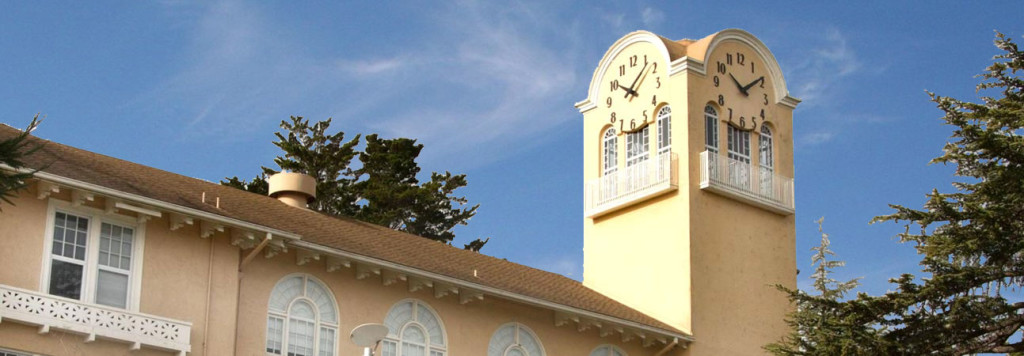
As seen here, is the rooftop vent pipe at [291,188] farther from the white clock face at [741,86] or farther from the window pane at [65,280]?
the white clock face at [741,86]

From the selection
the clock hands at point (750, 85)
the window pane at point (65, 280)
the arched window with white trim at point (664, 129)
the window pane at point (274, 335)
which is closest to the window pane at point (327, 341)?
the window pane at point (274, 335)

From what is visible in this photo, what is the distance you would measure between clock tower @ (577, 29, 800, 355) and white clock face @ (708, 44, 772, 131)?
1.5 inches

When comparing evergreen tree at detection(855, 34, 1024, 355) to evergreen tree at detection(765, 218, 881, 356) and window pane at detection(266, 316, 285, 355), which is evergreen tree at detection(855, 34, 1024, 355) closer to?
evergreen tree at detection(765, 218, 881, 356)

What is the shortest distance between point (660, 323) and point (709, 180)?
4.04m

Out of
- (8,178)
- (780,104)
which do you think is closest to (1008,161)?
(780,104)

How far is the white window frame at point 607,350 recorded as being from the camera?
112ft

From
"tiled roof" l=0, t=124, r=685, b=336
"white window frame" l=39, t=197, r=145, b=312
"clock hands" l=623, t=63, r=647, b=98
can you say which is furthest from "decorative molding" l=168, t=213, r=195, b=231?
"clock hands" l=623, t=63, r=647, b=98

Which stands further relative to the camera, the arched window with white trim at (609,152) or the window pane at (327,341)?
the arched window with white trim at (609,152)

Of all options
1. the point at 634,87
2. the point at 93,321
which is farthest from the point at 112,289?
the point at 634,87

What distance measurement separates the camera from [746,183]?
128ft

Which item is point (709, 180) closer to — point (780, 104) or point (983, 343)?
point (780, 104)

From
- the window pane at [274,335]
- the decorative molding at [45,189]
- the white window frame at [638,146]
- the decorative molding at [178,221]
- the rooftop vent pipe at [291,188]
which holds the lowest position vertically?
the window pane at [274,335]

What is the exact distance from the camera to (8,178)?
20734 millimetres

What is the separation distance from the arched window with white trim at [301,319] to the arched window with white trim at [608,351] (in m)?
7.30
